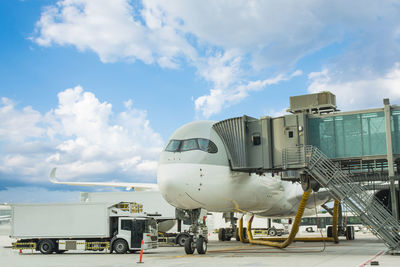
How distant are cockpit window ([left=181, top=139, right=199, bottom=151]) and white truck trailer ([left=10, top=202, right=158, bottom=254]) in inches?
202

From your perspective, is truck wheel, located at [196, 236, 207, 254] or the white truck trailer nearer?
truck wheel, located at [196, 236, 207, 254]

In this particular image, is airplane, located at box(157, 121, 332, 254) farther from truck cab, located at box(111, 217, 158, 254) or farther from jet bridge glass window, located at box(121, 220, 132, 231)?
jet bridge glass window, located at box(121, 220, 132, 231)

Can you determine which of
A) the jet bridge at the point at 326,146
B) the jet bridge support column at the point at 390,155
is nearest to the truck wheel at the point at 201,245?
the jet bridge at the point at 326,146

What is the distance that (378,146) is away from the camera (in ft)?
61.8

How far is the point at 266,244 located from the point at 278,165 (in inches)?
260

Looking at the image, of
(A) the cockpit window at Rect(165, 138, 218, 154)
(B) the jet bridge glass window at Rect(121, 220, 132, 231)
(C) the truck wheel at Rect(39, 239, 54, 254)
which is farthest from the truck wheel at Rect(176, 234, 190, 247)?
(A) the cockpit window at Rect(165, 138, 218, 154)

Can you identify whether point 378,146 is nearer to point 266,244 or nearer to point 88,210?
point 266,244

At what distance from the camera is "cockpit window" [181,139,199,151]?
19.2 metres

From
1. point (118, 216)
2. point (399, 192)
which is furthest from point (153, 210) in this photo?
point (399, 192)

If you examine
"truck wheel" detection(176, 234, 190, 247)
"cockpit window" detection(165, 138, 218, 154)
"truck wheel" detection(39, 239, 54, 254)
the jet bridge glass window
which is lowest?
"truck wheel" detection(176, 234, 190, 247)

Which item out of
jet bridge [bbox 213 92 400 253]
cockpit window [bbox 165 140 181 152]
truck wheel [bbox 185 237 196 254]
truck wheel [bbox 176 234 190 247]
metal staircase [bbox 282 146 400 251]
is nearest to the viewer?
metal staircase [bbox 282 146 400 251]

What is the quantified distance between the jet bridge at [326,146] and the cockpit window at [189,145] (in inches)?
57.1

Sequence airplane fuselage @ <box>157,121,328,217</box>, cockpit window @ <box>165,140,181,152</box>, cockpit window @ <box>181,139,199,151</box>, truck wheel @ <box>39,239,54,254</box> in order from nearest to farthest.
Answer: airplane fuselage @ <box>157,121,328,217</box>
cockpit window @ <box>181,139,199,151</box>
cockpit window @ <box>165,140,181,152</box>
truck wheel @ <box>39,239,54,254</box>

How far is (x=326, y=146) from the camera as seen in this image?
19.7 metres
